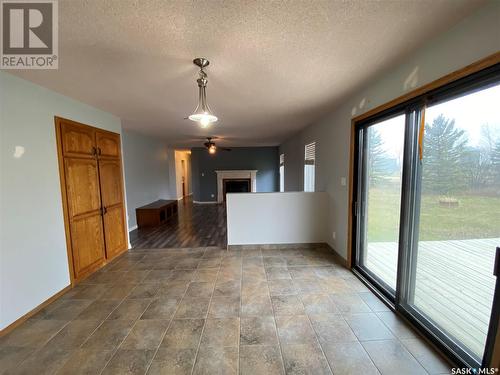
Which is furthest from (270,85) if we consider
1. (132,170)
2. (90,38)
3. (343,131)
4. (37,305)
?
(132,170)

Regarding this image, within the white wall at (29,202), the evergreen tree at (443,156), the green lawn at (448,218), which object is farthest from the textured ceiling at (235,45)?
the green lawn at (448,218)

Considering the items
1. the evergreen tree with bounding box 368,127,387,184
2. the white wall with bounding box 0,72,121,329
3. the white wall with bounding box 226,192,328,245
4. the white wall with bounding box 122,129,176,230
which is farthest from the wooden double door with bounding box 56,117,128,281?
the evergreen tree with bounding box 368,127,387,184

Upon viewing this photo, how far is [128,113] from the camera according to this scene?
3334 millimetres

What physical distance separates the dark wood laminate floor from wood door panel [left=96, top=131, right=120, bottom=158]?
1.76 meters

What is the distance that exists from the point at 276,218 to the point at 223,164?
5626mm

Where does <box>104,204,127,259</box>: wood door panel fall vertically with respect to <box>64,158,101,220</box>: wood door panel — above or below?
below

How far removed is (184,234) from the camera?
4668 mm

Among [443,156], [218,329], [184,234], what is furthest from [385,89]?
[184,234]

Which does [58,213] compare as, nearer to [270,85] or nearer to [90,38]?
[90,38]

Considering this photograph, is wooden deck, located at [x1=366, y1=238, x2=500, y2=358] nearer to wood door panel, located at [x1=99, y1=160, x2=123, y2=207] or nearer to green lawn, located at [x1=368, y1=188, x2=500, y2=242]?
green lawn, located at [x1=368, y1=188, x2=500, y2=242]

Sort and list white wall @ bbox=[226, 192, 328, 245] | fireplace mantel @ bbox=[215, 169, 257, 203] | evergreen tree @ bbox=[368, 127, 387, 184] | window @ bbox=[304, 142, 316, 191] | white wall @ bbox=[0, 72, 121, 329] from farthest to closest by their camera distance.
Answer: fireplace mantel @ bbox=[215, 169, 257, 203] → window @ bbox=[304, 142, 316, 191] → white wall @ bbox=[226, 192, 328, 245] → evergreen tree @ bbox=[368, 127, 387, 184] → white wall @ bbox=[0, 72, 121, 329]

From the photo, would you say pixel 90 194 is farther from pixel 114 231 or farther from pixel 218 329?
pixel 218 329

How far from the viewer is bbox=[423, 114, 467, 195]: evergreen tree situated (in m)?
1.52

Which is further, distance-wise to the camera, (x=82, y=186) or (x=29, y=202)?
(x=82, y=186)
